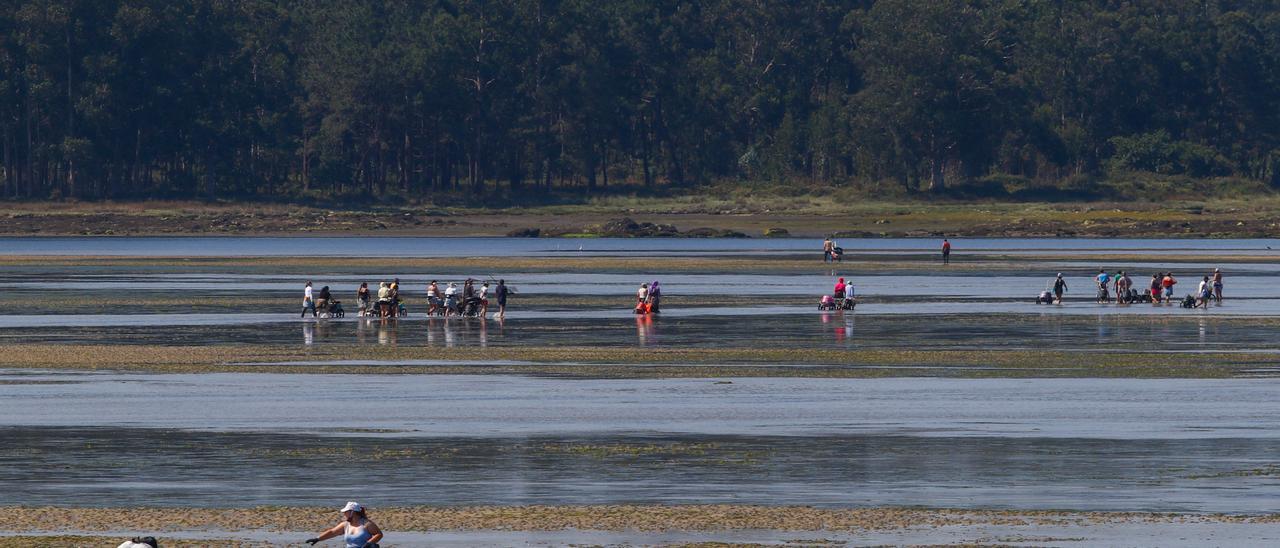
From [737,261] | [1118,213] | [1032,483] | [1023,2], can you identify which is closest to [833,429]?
[1032,483]

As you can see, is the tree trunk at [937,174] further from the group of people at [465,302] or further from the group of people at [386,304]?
the group of people at [386,304]

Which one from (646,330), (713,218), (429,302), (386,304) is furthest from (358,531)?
(713,218)

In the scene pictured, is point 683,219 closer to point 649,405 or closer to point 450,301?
point 450,301

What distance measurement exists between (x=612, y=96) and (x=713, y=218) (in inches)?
715

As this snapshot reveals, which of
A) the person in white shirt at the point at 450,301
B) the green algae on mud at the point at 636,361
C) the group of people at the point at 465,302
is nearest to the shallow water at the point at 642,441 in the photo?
the green algae on mud at the point at 636,361

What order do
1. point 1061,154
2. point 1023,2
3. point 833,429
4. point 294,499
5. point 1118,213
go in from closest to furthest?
point 294,499
point 833,429
point 1118,213
point 1061,154
point 1023,2

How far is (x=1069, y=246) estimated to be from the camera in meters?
115

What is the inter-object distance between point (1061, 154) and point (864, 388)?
5109 inches

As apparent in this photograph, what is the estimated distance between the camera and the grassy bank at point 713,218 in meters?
136

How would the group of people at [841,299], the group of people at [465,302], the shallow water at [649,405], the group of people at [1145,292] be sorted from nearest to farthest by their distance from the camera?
the shallow water at [649,405], the group of people at [465,302], the group of people at [841,299], the group of people at [1145,292]

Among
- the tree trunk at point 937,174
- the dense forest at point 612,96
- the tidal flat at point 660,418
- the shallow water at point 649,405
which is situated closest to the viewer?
the tidal flat at point 660,418

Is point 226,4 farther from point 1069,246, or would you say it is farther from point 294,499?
point 294,499

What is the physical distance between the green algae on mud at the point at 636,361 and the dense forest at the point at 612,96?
105800 millimetres

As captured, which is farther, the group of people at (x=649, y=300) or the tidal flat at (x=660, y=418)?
the group of people at (x=649, y=300)
